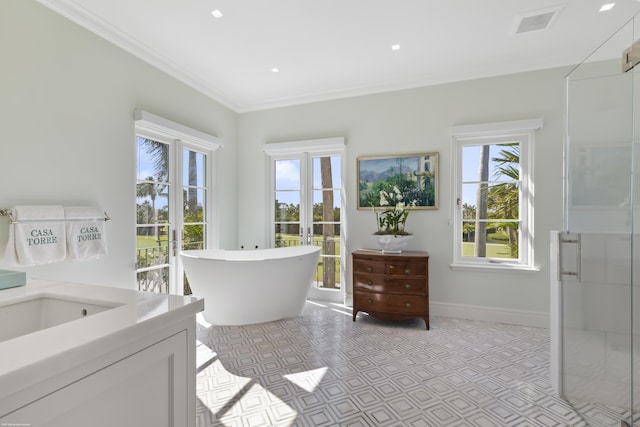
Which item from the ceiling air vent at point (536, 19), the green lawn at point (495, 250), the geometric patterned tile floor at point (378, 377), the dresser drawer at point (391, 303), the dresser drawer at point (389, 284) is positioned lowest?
the geometric patterned tile floor at point (378, 377)

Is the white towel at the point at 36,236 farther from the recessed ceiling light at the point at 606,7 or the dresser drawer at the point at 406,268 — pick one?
the recessed ceiling light at the point at 606,7

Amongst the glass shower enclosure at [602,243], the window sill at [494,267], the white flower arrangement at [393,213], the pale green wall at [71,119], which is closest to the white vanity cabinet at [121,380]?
the pale green wall at [71,119]

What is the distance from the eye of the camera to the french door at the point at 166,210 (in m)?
3.07

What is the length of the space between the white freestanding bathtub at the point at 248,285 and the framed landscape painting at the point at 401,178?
1.05 meters

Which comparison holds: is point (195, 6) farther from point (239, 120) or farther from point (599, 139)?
point (599, 139)

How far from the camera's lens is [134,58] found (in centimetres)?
288

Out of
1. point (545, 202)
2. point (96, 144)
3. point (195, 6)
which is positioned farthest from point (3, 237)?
point (545, 202)

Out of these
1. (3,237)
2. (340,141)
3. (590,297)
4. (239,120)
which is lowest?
(590,297)

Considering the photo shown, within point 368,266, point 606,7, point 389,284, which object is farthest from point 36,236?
point 606,7

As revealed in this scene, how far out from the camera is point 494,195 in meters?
3.46

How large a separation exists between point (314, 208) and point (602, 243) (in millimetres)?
2930

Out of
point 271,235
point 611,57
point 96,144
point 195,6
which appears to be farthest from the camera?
point 271,235

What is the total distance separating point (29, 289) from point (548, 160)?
407 centimetres

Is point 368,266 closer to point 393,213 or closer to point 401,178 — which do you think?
point 393,213
